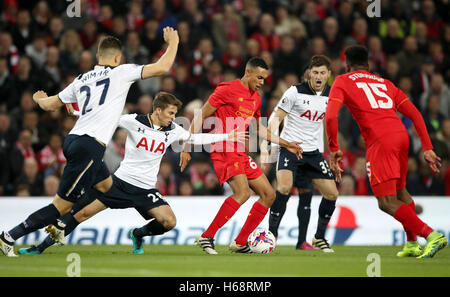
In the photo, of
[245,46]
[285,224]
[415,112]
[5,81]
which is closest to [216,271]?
[415,112]

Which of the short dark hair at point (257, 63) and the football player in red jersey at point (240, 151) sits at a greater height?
the short dark hair at point (257, 63)

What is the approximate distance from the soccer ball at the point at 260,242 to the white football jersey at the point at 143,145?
4.49 feet

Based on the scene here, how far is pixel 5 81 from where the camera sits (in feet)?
45.1

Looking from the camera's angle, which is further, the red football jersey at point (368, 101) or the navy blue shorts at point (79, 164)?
the red football jersey at point (368, 101)

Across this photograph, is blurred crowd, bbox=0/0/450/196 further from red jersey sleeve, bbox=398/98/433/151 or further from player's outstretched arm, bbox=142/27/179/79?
player's outstretched arm, bbox=142/27/179/79

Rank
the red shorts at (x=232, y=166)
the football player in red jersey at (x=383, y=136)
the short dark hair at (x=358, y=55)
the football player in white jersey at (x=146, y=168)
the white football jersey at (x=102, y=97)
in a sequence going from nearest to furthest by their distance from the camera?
the white football jersey at (x=102, y=97) < the football player in red jersey at (x=383, y=136) < the short dark hair at (x=358, y=55) < the football player in white jersey at (x=146, y=168) < the red shorts at (x=232, y=166)

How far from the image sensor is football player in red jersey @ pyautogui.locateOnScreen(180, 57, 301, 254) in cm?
884

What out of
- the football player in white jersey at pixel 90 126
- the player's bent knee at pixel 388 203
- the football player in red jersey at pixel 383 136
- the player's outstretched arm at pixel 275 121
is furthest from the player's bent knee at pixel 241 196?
the football player in white jersey at pixel 90 126

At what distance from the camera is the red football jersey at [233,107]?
355 inches

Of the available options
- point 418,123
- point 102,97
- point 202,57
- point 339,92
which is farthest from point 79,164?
point 202,57

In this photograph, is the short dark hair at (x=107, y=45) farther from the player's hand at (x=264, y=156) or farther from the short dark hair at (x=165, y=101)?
the player's hand at (x=264, y=156)

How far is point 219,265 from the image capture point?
23.3 ft

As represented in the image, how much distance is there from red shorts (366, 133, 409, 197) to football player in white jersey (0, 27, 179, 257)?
8.04 ft

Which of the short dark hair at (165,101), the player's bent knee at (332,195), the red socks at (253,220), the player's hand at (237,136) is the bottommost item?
the red socks at (253,220)
